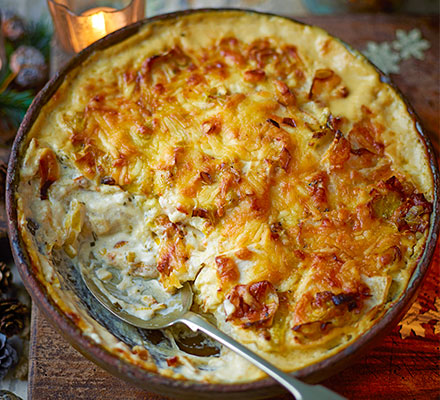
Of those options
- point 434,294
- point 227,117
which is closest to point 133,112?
point 227,117

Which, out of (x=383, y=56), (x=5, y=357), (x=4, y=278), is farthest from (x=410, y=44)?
(x=5, y=357)

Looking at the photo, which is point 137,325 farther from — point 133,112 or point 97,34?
point 97,34

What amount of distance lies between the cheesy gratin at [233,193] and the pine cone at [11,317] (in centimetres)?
54

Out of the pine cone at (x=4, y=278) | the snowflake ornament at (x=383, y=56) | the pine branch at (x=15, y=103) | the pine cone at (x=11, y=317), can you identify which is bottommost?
the pine cone at (x=11, y=317)

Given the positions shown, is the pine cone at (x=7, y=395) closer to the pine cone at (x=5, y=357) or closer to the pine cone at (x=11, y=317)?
the pine cone at (x=5, y=357)

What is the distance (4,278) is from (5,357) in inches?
15.0

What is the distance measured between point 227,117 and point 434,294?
1.27 m

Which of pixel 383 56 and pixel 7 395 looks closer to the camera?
pixel 7 395

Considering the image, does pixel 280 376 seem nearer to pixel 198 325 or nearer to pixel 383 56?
pixel 198 325

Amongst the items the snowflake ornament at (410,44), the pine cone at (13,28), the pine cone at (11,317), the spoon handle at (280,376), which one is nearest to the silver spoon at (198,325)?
the spoon handle at (280,376)

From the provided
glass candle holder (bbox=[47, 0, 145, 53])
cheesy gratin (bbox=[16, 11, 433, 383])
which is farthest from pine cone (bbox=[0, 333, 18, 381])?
glass candle holder (bbox=[47, 0, 145, 53])

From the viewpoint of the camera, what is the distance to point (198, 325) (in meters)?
2.12

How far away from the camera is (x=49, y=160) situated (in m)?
2.36

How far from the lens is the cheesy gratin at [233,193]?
6.90 feet
